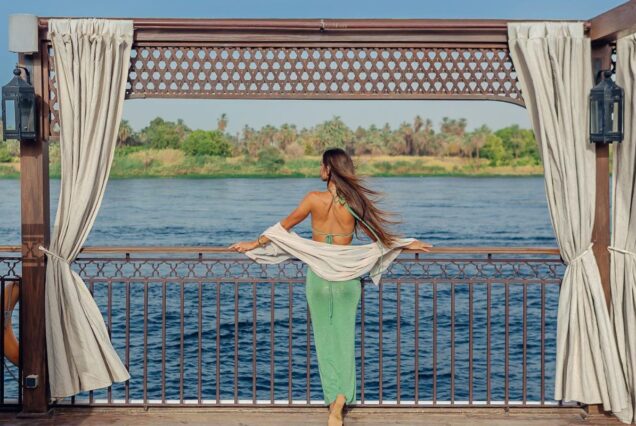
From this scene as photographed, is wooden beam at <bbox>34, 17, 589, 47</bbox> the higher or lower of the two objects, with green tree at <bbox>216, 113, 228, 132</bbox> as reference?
lower

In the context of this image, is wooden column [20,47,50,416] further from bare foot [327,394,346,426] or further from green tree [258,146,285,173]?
green tree [258,146,285,173]

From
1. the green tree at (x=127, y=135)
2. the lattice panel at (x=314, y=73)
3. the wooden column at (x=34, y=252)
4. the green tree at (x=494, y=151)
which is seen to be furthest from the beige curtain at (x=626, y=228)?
the green tree at (x=494, y=151)

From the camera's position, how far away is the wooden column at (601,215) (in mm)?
4133

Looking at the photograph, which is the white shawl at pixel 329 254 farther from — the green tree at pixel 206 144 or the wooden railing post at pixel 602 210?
the green tree at pixel 206 144

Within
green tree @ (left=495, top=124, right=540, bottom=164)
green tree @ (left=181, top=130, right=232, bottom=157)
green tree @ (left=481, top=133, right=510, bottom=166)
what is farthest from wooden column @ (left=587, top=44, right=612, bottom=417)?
green tree @ (left=481, top=133, right=510, bottom=166)

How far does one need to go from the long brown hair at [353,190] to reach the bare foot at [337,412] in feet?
2.73

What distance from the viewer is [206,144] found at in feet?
121

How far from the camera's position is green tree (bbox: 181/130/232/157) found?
36312mm

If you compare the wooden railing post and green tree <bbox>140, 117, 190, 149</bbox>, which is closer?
the wooden railing post

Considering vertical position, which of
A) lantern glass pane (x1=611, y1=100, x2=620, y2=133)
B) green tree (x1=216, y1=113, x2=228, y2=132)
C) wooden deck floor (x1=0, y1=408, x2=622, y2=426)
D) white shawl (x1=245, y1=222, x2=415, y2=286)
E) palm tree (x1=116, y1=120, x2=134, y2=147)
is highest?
green tree (x1=216, y1=113, x2=228, y2=132)

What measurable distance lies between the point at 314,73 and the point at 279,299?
711 inches

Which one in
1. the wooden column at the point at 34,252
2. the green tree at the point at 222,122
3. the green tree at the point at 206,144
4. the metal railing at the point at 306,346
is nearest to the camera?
the wooden column at the point at 34,252

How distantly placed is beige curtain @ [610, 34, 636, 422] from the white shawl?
1054mm

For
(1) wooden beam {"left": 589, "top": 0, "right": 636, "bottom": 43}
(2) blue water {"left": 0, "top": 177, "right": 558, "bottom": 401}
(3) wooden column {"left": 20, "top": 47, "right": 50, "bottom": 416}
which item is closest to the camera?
(1) wooden beam {"left": 589, "top": 0, "right": 636, "bottom": 43}
